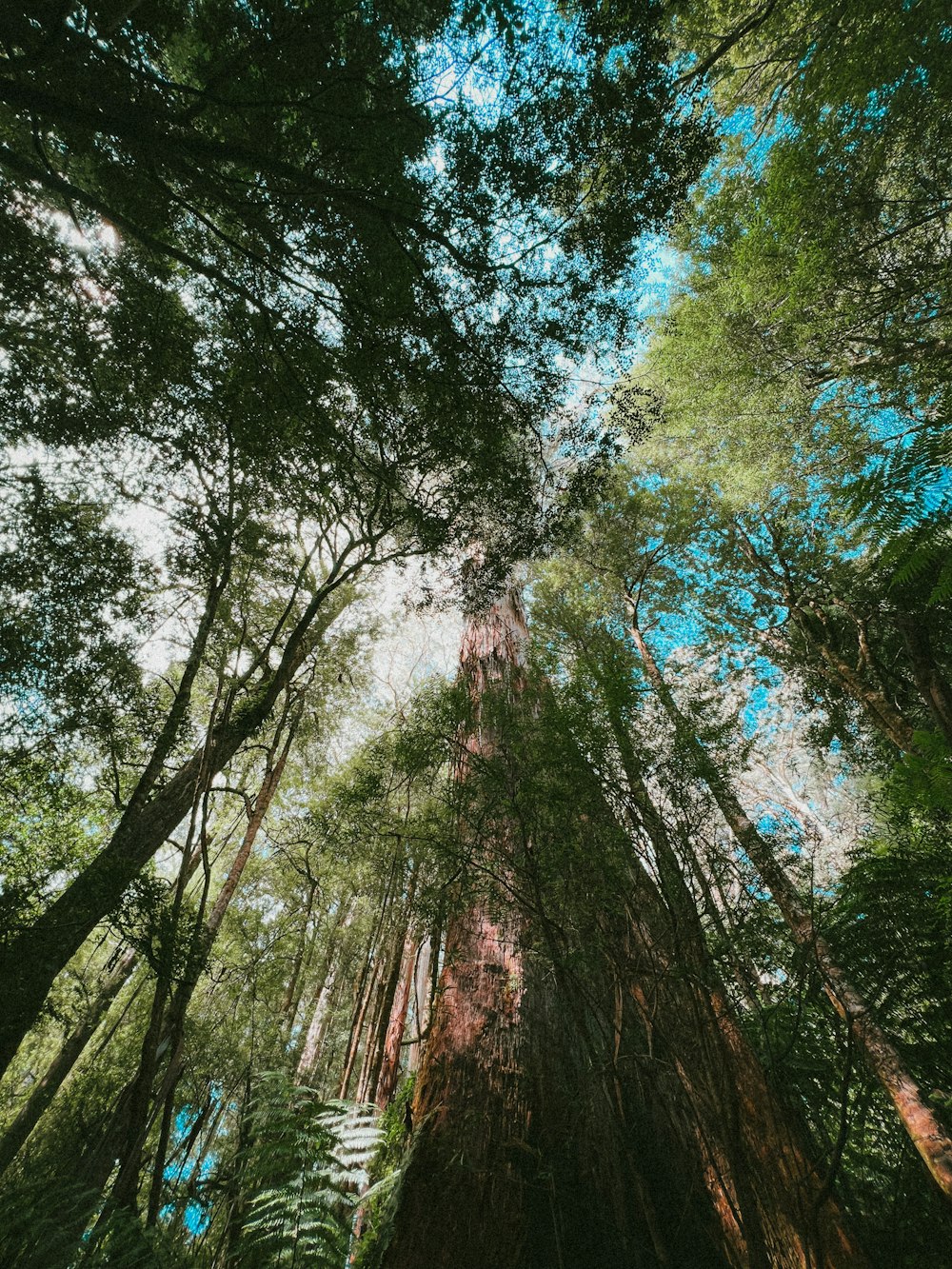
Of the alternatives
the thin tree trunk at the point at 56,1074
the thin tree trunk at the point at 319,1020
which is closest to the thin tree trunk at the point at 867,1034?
the thin tree trunk at the point at 319,1020

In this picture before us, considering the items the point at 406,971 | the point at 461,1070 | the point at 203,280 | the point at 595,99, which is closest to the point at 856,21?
the point at 595,99

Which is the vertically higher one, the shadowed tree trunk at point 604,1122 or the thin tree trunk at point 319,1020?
the thin tree trunk at point 319,1020

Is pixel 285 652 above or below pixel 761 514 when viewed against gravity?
below

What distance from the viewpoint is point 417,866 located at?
14.1ft

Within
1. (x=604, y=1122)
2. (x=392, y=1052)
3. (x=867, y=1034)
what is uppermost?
(x=392, y=1052)

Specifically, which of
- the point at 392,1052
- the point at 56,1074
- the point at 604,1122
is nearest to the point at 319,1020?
the point at 56,1074

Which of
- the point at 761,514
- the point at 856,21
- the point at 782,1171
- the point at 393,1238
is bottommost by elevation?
the point at 393,1238

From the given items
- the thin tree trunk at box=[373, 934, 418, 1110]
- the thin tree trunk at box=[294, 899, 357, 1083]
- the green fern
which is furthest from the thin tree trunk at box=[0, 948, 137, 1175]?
the green fern

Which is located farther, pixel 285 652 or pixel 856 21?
pixel 856 21

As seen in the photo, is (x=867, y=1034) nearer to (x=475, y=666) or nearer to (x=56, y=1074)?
(x=475, y=666)

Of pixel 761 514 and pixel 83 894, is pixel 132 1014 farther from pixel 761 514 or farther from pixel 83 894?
pixel 761 514

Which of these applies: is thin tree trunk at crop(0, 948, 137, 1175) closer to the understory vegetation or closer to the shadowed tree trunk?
the understory vegetation

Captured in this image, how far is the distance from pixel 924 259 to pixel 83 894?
11.0 meters

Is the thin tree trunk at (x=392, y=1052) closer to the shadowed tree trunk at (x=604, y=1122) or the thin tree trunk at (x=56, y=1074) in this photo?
the shadowed tree trunk at (x=604, y=1122)
